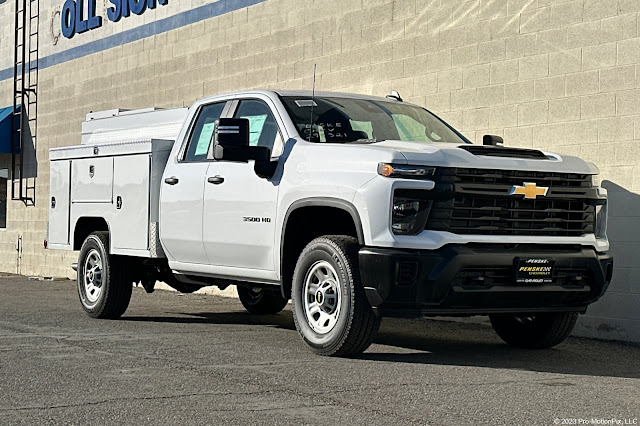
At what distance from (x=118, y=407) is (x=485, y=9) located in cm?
737

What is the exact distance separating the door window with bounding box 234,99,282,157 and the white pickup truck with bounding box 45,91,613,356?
0.02 meters

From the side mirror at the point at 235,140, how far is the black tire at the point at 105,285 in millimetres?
2791

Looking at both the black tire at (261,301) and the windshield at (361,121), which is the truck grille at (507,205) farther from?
the black tire at (261,301)

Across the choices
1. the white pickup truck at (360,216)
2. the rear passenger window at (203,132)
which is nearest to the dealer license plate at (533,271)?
the white pickup truck at (360,216)

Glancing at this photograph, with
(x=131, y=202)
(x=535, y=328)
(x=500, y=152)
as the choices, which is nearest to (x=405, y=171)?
(x=500, y=152)

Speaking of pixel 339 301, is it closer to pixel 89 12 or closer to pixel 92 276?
pixel 92 276

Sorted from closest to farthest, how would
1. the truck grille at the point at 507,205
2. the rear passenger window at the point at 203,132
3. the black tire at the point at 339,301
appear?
the truck grille at the point at 507,205
the black tire at the point at 339,301
the rear passenger window at the point at 203,132

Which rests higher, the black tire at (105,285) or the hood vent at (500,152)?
the hood vent at (500,152)

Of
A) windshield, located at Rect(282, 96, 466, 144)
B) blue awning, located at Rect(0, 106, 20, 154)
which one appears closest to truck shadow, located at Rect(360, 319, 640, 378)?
windshield, located at Rect(282, 96, 466, 144)

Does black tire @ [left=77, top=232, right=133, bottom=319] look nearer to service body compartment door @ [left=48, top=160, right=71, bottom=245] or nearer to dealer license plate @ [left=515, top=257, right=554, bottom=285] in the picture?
service body compartment door @ [left=48, top=160, right=71, bottom=245]

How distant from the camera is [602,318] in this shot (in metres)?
10.4

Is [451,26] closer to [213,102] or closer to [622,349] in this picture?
[213,102]

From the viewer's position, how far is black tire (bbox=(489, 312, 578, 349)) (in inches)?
352

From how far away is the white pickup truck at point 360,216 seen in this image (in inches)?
296
